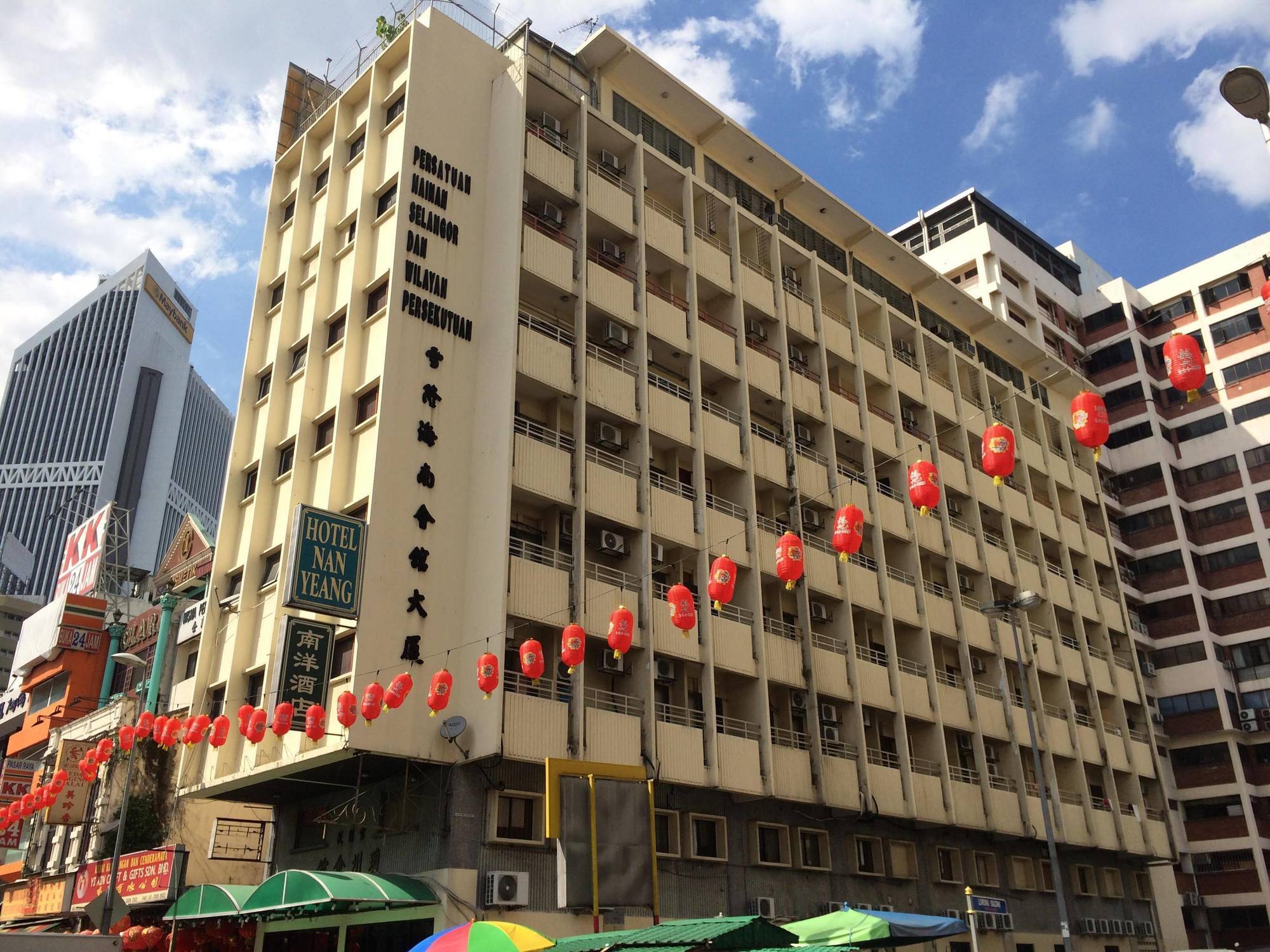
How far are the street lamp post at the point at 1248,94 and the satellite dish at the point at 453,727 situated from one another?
16257mm

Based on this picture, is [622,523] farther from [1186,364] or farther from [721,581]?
[1186,364]

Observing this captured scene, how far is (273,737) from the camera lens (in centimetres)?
2245

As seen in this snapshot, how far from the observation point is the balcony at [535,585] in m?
22.2

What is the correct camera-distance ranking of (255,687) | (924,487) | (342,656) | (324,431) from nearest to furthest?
(924,487) < (342,656) < (255,687) < (324,431)

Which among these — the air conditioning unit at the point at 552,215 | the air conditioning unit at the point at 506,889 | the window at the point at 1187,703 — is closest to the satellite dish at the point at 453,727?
the air conditioning unit at the point at 506,889

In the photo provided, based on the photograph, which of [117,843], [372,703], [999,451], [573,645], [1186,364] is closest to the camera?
[1186,364]

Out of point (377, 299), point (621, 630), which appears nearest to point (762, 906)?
point (621, 630)

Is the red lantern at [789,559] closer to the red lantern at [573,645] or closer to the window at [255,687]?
the red lantern at [573,645]

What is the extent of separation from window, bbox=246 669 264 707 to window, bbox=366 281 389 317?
8.87 meters

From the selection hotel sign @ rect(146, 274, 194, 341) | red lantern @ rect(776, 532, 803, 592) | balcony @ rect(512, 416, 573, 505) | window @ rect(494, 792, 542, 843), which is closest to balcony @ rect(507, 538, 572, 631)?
balcony @ rect(512, 416, 573, 505)

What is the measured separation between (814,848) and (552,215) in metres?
17.4

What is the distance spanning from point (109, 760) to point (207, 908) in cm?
1266

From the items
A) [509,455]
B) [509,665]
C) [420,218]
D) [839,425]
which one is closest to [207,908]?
[509,665]

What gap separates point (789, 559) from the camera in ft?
69.9
